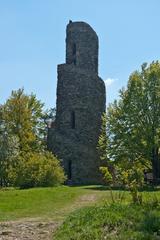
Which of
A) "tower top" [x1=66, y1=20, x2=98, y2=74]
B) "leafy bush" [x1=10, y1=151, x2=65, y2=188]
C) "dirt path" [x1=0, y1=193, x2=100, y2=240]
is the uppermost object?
"tower top" [x1=66, y1=20, x2=98, y2=74]

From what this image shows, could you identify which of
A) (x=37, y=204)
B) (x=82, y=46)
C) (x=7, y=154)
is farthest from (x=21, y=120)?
(x=37, y=204)

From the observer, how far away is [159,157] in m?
33.8

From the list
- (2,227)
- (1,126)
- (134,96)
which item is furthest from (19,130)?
(2,227)

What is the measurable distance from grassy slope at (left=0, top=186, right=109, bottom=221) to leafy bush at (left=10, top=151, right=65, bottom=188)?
6995 millimetres

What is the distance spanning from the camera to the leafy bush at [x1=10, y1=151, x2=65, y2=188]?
29922 mm

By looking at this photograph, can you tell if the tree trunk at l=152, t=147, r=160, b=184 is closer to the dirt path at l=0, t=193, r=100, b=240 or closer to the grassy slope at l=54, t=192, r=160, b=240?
the dirt path at l=0, t=193, r=100, b=240

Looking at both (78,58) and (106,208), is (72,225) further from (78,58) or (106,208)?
(78,58)

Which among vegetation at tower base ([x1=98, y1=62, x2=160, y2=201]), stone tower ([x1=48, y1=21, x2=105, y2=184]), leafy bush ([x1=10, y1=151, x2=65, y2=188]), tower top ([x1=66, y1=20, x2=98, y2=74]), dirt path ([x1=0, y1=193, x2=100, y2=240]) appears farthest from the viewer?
tower top ([x1=66, y1=20, x2=98, y2=74])

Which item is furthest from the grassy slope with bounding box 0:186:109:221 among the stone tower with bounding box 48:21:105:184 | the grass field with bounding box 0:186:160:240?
the stone tower with bounding box 48:21:105:184

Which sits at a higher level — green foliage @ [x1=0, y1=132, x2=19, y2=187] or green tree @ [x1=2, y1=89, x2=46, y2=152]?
green tree @ [x1=2, y1=89, x2=46, y2=152]

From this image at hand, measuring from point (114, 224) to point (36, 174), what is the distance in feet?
65.4

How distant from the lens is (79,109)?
1607 inches

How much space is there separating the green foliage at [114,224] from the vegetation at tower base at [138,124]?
2042cm

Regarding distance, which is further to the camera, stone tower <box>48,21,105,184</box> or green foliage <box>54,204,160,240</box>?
stone tower <box>48,21,105,184</box>
